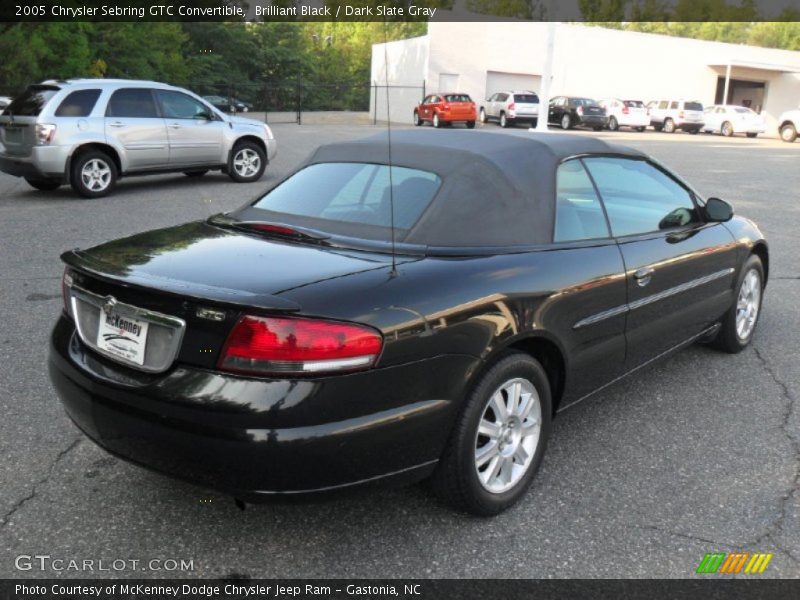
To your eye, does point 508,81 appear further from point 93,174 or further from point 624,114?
point 93,174

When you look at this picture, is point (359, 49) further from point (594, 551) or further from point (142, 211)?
point (594, 551)

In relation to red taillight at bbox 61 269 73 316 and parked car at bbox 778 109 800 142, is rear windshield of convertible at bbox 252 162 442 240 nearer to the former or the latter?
red taillight at bbox 61 269 73 316

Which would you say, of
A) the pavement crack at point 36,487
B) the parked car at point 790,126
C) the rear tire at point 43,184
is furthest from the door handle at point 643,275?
the parked car at point 790,126

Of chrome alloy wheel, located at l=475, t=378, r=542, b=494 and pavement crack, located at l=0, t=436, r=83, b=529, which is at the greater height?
chrome alloy wheel, located at l=475, t=378, r=542, b=494

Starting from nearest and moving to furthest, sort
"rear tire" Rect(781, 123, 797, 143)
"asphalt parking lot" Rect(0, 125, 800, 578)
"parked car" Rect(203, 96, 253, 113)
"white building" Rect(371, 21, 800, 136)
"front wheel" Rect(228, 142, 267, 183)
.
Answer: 1. "asphalt parking lot" Rect(0, 125, 800, 578)
2. "front wheel" Rect(228, 142, 267, 183)
3. "rear tire" Rect(781, 123, 797, 143)
4. "white building" Rect(371, 21, 800, 136)
5. "parked car" Rect(203, 96, 253, 113)

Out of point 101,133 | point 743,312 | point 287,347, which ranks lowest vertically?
point 743,312

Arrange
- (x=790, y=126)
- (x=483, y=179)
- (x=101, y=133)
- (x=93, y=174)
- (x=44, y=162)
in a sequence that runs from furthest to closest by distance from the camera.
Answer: (x=790, y=126)
(x=93, y=174)
(x=101, y=133)
(x=44, y=162)
(x=483, y=179)

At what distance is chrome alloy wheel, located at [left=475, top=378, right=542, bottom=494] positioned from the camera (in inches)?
118

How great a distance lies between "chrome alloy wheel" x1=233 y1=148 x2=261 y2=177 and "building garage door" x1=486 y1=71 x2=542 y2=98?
105 feet

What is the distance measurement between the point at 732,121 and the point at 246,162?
103 ft

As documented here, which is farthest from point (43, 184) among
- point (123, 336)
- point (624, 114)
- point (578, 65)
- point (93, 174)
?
point (578, 65)

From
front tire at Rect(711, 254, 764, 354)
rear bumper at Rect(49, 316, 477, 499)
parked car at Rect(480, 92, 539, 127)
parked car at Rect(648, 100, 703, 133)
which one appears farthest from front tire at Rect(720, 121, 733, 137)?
rear bumper at Rect(49, 316, 477, 499)

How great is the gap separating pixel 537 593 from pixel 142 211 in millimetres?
9028

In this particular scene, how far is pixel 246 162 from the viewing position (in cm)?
1377
